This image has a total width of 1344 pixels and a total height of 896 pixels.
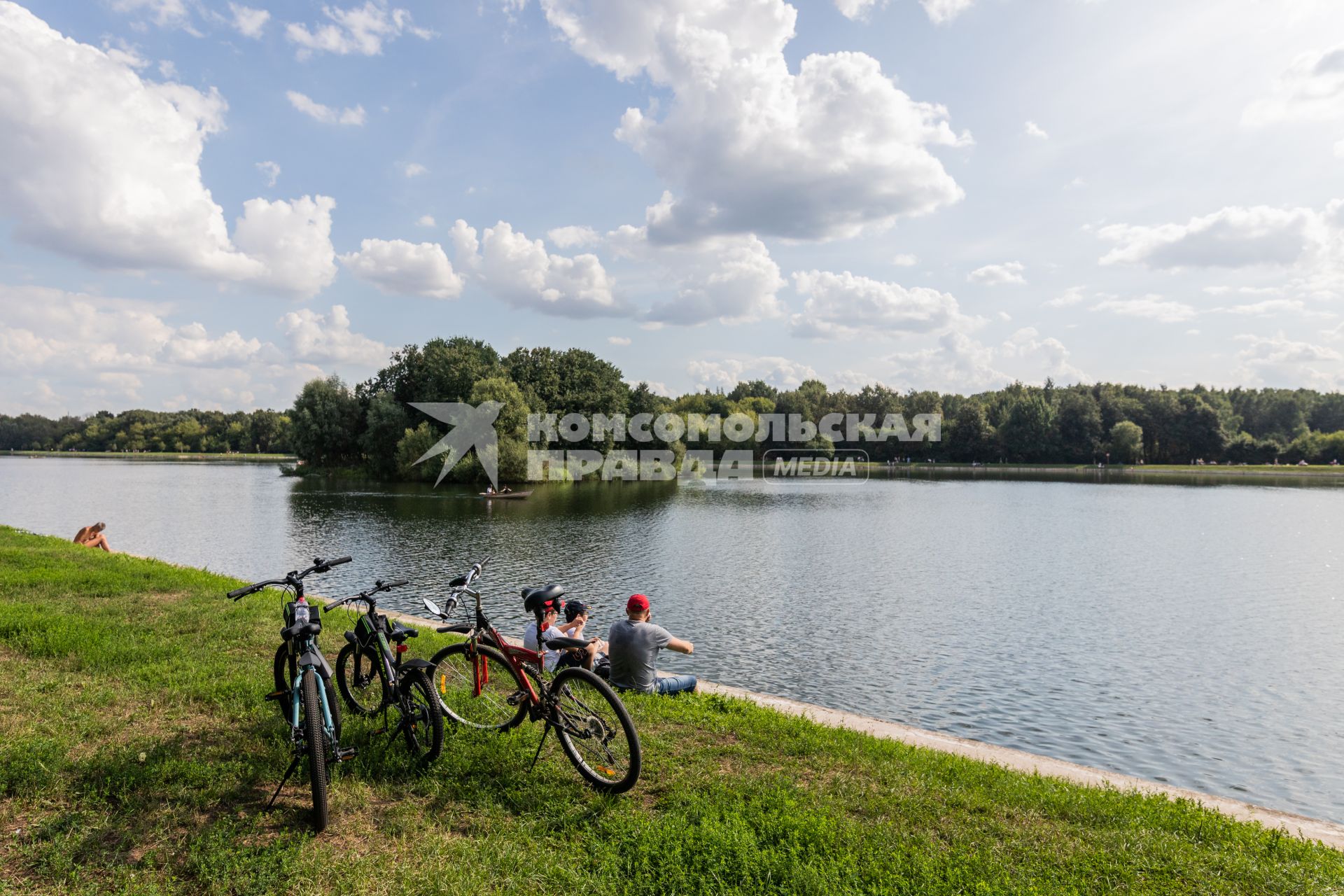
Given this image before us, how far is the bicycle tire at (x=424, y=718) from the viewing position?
19.0 feet

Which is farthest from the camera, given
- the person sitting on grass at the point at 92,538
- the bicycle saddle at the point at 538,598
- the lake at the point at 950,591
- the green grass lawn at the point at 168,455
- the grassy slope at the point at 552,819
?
the green grass lawn at the point at 168,455

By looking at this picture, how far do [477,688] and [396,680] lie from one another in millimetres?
694

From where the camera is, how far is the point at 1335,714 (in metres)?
12.5

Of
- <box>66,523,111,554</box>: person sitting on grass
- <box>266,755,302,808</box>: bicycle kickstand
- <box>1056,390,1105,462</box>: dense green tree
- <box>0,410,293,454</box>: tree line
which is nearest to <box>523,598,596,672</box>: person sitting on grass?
<box>266,755,302,808</box>: bicycle kickstand

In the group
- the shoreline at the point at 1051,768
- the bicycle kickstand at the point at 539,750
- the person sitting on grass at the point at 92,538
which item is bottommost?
the shoreline at the point at 1051,768

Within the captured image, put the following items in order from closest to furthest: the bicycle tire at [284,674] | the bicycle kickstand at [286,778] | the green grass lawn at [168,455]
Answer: the bicycle kickstand at [286,778] < the bicycle tire at [284,674] < the green grass lawn at [168,455]

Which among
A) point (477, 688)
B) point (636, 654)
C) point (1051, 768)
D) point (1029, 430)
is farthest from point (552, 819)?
point (1029, 430)

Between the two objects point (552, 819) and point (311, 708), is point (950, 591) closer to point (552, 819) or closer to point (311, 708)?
point (552, 819)

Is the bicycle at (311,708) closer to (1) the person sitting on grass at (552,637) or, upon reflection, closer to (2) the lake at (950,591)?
(1) the person sitting on grass at (552,637)

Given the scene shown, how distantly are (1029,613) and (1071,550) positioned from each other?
44.4ft

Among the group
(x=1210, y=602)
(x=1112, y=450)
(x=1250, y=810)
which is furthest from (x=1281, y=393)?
(x=1250, y=810)

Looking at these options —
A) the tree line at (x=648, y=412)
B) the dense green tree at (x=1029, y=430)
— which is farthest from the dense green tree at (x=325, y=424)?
the dense green tree at (x=1029, y=430)

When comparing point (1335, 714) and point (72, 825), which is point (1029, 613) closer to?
point (1335, 714)

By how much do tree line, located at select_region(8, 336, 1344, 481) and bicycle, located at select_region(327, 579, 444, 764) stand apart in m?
56.8
